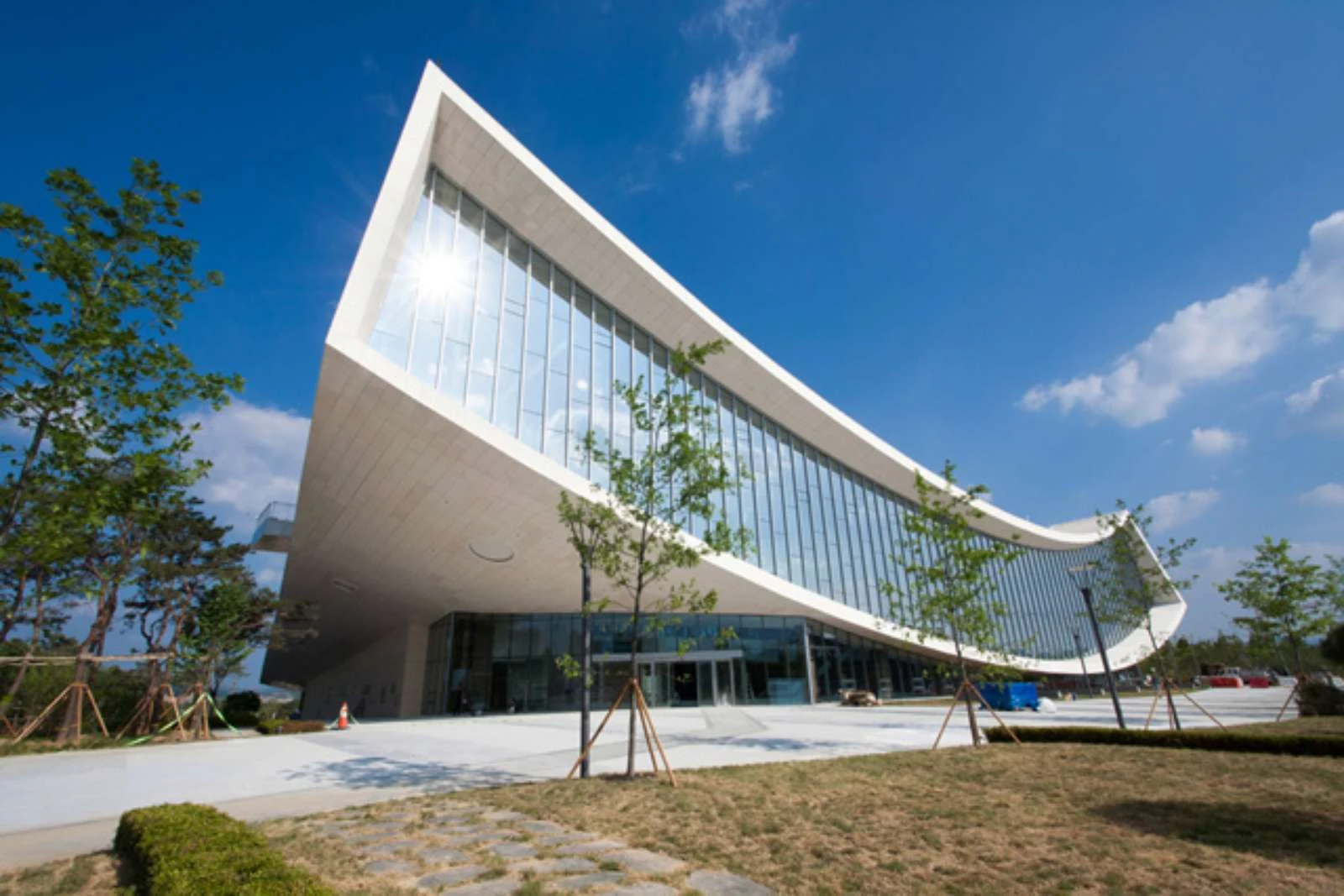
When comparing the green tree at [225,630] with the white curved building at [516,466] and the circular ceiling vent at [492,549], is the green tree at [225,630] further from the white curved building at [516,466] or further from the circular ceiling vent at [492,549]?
the circular ceiling vent at [492,549]

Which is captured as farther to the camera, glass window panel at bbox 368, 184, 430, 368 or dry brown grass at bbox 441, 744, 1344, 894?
glass window panel at bbox 368, 184, 430, 368

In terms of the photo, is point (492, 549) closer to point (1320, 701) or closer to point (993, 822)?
point (993, 822)

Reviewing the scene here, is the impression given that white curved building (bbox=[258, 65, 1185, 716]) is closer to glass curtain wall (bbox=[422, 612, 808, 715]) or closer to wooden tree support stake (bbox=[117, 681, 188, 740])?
glass curtain wall (bbox=[422, 612, 808, 715])

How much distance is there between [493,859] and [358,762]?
28.1 ft

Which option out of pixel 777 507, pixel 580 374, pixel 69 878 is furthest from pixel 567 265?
pixel 69 878

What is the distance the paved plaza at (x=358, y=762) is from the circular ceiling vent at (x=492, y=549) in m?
5.60

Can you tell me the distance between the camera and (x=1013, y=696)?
85.1 ft

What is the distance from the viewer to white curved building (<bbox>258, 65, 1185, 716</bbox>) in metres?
18.2

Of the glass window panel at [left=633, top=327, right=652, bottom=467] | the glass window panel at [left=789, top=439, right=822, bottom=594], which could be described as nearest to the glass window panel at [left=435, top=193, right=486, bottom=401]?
the glass window panel at [left=633, top=327, right=652, bottom=467]

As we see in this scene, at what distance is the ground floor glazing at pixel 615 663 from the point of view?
27.2 m

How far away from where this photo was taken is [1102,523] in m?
20.9

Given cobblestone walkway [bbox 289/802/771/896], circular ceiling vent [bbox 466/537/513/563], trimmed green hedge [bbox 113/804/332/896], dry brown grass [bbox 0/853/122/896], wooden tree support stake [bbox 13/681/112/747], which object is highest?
circular ceiling vent [bbox 466/537/513/563]

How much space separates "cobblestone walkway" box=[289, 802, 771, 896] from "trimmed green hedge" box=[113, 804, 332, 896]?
2.47 feet

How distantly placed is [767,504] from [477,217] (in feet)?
59.7
